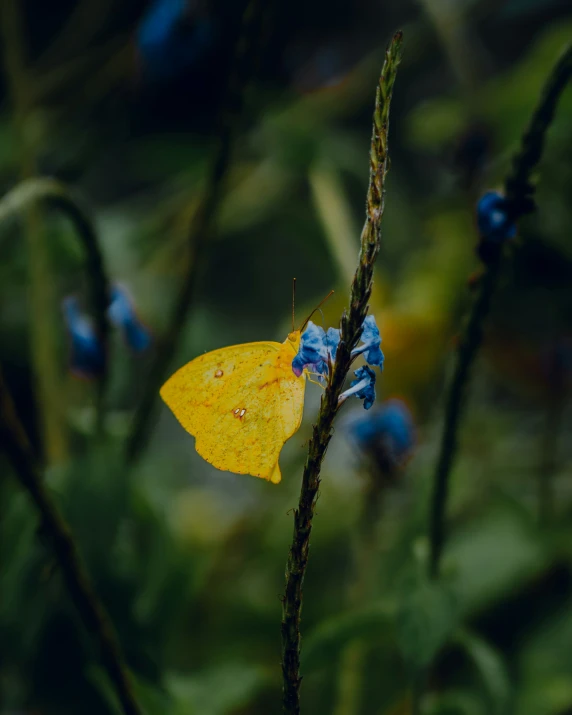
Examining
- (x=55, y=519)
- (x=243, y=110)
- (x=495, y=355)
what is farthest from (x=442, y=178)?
(x=55, y=519)

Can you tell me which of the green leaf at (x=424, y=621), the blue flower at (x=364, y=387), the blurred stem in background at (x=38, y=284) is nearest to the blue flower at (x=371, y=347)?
the blue flower at (x=364, y=387)

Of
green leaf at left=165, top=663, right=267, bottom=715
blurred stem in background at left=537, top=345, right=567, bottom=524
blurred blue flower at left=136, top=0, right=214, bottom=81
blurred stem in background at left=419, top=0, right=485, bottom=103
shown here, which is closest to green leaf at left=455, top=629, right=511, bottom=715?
green leaf at left=165, top=663, right=267, bottom=715

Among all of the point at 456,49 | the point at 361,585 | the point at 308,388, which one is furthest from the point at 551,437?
the point at 456,49

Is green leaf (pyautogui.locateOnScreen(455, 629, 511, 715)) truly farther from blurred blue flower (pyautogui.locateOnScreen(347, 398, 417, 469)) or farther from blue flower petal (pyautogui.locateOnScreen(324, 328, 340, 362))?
blue flower petal (pyautogui.locateOnScreen(324, 328, 340, 362))

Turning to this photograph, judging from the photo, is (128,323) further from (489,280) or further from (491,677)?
(491,677)

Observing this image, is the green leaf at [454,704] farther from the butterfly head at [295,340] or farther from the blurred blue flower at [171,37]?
the blurred blue flower at [171,37]
